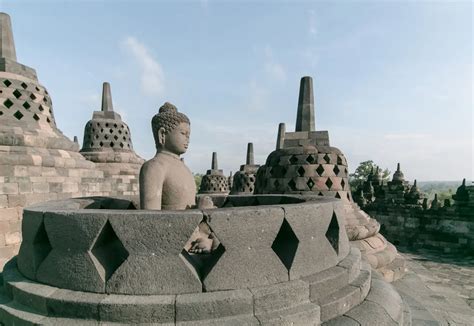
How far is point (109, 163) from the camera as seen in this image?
36.6 feet

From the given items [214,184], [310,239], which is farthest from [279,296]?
[214,184]

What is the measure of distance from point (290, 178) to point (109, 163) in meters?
8.74

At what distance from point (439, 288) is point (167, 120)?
6973mm

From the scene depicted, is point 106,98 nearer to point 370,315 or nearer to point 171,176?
point 171,176

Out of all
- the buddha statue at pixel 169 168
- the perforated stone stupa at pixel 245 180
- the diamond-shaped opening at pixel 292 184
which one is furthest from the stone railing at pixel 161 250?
the perforated stone stupa at pixel 245 180

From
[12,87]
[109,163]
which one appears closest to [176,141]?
[12,87]

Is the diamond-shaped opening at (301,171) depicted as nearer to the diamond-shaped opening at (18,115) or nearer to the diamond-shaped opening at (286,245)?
the diamond-shaped opening at (286,245)

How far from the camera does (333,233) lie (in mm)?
2590

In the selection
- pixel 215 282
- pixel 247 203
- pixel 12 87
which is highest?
pixel 12 87

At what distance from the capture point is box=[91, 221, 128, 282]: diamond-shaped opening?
183 cm

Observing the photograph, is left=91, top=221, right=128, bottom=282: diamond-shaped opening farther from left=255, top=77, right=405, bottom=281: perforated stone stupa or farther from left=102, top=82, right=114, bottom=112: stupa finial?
left=102, top=82, right=114, bottom=112: stupa finial

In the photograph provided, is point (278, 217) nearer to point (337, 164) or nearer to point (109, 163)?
point (337, 164)

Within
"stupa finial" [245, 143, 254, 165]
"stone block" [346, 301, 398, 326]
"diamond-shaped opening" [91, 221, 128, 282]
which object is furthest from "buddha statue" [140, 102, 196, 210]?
"stupa finial" [245, 143, 254, 165]

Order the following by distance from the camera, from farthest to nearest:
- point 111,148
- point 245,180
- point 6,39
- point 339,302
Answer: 1. point 245,180
2. point 111,148
3. point 6,39
4. point 339,302
